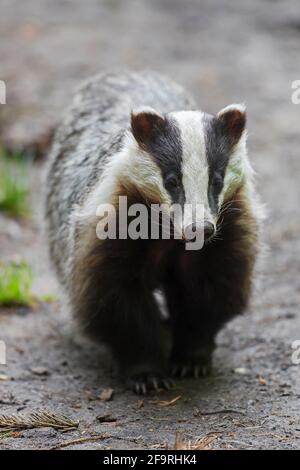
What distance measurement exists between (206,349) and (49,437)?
135 centimetres

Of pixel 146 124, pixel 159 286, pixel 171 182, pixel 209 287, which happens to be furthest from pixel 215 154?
pixel 159 286

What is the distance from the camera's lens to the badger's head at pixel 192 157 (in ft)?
12.2

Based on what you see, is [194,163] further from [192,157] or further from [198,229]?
[198,229]

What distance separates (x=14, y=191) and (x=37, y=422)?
3.26 metres

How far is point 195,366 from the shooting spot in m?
4.73

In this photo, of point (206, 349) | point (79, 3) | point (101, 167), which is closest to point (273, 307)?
point (206, 349)

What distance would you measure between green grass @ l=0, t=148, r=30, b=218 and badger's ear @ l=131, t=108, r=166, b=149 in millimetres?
2939

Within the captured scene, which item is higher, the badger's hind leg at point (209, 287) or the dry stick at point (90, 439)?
the badger's hind leg at point (209, 287)

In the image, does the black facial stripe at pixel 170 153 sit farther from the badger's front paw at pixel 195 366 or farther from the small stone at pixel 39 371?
the small stone at pixel 39 371

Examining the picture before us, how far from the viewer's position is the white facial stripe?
3.70 meters

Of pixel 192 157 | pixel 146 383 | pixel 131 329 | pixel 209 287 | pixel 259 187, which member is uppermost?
pixel 259 187

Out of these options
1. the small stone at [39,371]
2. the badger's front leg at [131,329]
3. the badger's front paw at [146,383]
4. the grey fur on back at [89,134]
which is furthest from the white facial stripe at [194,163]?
the small stone at [39,371]

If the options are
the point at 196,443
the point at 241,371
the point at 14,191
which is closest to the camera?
the point at 196,443

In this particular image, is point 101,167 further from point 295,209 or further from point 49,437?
point 295,209
